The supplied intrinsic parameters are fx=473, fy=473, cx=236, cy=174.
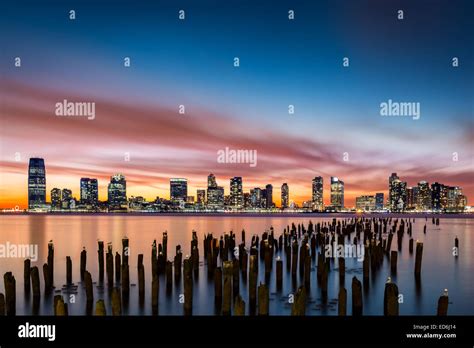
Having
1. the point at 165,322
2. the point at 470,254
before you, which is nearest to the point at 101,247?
the point at 165,322

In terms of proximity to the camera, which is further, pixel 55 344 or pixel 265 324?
pixel 265 324

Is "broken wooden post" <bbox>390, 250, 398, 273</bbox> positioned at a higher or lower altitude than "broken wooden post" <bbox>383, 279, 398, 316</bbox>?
lower

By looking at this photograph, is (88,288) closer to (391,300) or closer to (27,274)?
(27,274)

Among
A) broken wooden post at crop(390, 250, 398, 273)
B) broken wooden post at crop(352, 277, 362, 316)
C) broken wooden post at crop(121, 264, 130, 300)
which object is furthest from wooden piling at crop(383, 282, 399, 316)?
broken wooden post at crop(390, 250, 398, 273)

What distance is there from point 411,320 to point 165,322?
571cm

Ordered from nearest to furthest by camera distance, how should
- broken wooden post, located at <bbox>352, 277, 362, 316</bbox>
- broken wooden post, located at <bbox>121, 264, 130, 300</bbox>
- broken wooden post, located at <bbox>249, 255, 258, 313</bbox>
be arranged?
broken wooden post, located at <bbox>352, 277, 362, 316</bbox> < broken wooden post, located at <bbox>249, 255, 258, 313</bbox> < broken wooden post, located at <bbox>121, 264, 130, 300</bbox>

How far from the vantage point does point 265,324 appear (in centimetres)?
1034

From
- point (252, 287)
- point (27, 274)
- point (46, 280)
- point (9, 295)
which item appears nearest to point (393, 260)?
point (252, 287)

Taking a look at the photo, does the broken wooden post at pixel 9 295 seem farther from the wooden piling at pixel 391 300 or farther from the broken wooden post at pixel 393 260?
the broken wooden post at pixel 393 260

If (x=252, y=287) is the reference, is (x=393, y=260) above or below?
below

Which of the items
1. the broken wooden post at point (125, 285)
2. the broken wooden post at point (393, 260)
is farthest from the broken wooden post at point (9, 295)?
the broken wooden post at point (393, 260)

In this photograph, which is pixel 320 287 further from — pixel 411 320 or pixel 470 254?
pixel 470 254

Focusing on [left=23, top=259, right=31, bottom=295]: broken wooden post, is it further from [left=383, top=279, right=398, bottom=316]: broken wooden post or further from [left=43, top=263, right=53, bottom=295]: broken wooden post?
[left=383, top=279, right=398, bottom=316]: broken wooden post

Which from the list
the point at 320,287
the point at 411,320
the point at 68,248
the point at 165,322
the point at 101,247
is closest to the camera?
the point at 411,320
